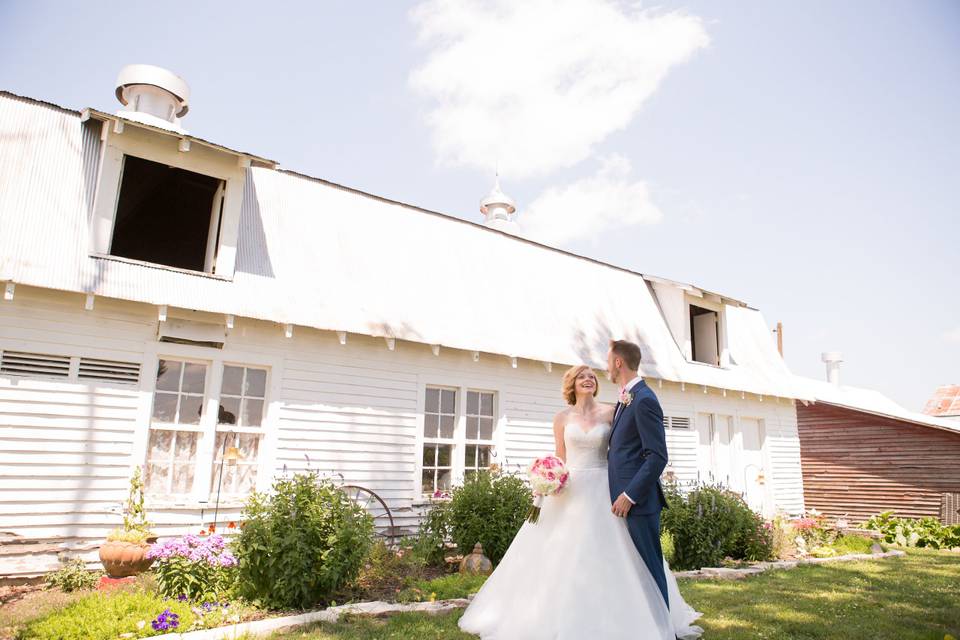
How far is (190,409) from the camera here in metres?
7.83

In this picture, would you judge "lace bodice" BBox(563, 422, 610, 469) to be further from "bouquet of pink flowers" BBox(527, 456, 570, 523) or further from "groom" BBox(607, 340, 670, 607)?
"groom" BBox(607, 340, 670, 607)

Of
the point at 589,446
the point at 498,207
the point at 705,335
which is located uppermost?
the point at 498,207

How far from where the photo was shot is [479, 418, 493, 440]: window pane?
1049cm

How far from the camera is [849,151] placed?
11.2 m

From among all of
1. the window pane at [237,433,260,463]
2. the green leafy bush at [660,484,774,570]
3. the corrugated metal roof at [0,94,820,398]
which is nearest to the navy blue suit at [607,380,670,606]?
the green leafy bush at [660,484,774,570]

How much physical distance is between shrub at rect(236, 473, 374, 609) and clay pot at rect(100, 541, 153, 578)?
139 cm

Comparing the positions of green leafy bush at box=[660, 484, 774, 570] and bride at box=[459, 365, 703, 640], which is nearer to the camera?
bride at box=[459, 365, 703, 640]

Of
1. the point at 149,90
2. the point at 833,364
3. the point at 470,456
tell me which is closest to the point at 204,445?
the point at 470,456

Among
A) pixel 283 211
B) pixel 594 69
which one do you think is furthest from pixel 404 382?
pixel 594 69

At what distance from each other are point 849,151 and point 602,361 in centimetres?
585

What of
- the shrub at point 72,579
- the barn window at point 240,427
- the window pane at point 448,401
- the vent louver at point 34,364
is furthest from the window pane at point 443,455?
the vent louver at point 34,364

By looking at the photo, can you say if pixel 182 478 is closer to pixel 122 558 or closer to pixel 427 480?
pixel 122 558

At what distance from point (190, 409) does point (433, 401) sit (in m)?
3.66

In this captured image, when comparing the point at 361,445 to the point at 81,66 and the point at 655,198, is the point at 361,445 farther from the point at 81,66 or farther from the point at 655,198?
the point at 655,198
